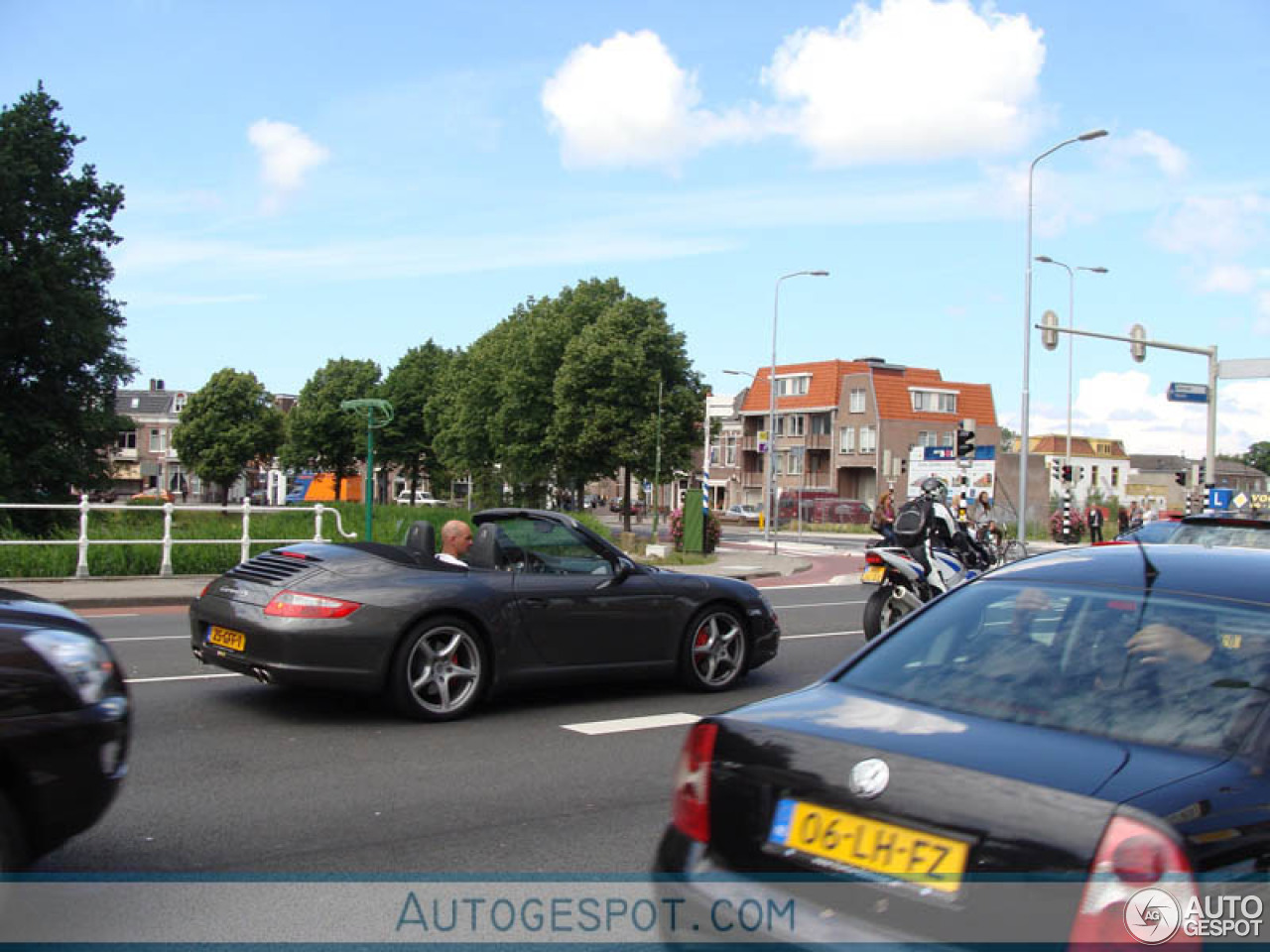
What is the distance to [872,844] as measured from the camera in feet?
8.60

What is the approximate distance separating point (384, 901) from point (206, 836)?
3.71ft

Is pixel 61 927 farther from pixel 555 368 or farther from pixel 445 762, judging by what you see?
pixel 555 368

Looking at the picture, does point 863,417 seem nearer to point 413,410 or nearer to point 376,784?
point 413,410

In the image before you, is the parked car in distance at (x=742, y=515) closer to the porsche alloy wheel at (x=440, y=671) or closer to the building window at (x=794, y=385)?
the building window at (x=794, y=385)

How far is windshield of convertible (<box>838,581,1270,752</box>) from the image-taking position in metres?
2.94

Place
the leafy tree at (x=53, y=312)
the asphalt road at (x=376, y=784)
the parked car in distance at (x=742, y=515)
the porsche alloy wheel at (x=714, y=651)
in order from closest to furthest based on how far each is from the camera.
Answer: the asphalt road at (x=376, y=784) < the porsche alloy wheel at (x=714, y=651) < the leafy tree at (x=53, y=312) < the parked car in distance at (x=742, y=515)

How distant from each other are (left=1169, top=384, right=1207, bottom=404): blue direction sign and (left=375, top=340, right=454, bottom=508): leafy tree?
171 feet

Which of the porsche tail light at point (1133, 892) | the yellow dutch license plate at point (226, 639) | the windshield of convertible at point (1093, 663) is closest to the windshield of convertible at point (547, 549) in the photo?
the yellow dutch license plate at point (226, 639)

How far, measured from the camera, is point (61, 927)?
3.88 metres

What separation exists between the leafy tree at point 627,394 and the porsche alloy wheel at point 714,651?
39182 millimetres

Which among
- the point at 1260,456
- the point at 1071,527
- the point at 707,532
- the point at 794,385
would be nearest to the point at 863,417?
the point at 794,385

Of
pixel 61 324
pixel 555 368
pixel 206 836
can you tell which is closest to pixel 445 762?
pixel 206 836

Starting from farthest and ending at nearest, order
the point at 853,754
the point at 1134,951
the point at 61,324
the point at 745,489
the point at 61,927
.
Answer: the point at 745,489
the point at 61,324
the point at 61,927
the point at 853,754
the point at 1134,951

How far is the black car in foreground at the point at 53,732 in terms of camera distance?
3.59 meters
